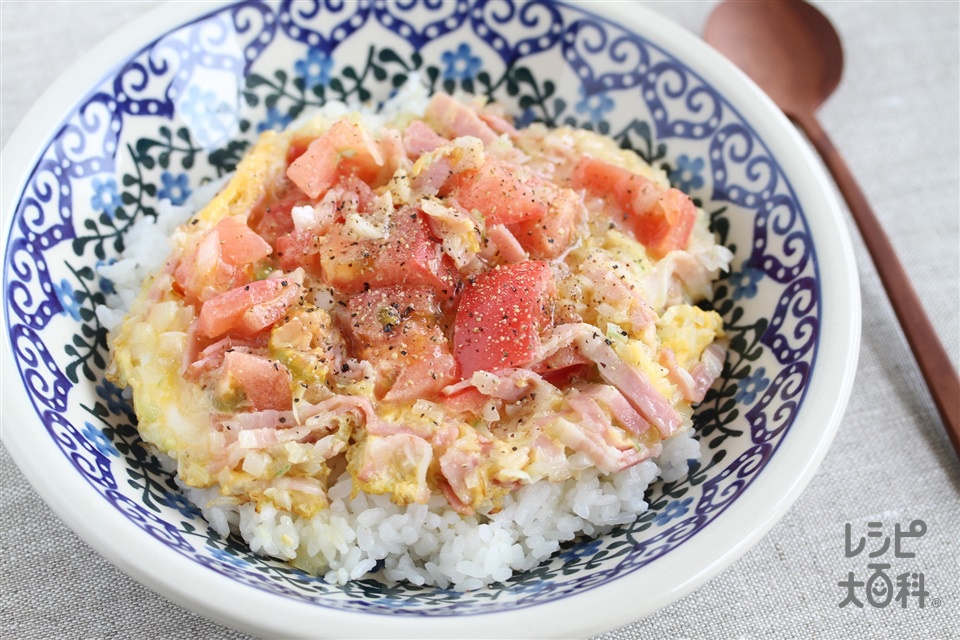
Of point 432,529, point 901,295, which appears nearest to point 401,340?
point 432,529

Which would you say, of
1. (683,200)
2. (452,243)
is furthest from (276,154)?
(683,200)

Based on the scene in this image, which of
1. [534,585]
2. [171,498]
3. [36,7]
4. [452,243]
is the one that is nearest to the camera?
[534,585]

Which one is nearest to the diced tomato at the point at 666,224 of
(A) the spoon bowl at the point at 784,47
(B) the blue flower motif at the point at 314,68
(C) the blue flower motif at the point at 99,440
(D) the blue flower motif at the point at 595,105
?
(D) the blue flower motif at the point at 595,105

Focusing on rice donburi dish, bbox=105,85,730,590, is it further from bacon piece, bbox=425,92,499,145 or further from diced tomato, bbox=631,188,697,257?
bacon piece, bbox=425,92,499,145

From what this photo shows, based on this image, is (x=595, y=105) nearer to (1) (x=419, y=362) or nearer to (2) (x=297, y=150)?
(2) (x=297, y=150)

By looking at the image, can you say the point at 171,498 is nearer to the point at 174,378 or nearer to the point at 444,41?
the point at 174,378
